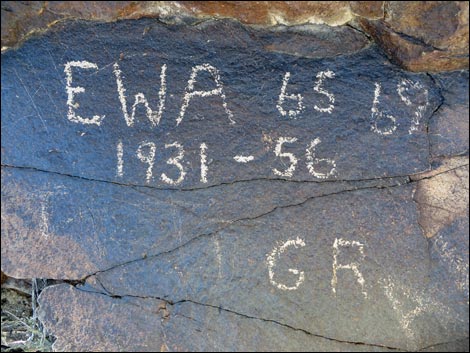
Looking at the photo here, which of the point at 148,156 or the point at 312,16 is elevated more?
the point at 312,16

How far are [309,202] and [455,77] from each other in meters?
0.74

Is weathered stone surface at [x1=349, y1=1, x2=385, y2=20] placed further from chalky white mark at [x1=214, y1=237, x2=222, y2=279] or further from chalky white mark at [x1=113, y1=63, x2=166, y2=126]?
chalky white mark at [x1=214, y1=237, x2=222, y2=279]

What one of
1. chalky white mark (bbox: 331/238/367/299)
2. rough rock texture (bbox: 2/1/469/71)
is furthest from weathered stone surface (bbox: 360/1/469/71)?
chalky white mark (bbox: 331/238/367/299)

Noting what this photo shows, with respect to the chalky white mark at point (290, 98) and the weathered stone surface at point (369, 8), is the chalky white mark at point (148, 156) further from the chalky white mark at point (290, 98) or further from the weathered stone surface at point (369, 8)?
the weathered stone surface at point (369, 8)

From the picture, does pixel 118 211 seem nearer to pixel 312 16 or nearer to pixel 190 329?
pixel 190 329

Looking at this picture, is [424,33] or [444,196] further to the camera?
[444,196]

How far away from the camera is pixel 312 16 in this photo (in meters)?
2.60

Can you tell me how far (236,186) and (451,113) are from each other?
868 mm

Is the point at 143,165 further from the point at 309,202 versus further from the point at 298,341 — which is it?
the point at 298,341

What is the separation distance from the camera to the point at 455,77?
2.67 meters

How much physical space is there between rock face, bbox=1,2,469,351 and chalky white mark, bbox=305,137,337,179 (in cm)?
1

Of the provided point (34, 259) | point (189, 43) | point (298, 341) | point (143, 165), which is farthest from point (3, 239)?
point (298, 341)

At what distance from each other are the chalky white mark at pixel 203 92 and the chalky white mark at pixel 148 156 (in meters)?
0.13

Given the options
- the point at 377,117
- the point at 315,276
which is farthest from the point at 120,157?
the point at 377,117
